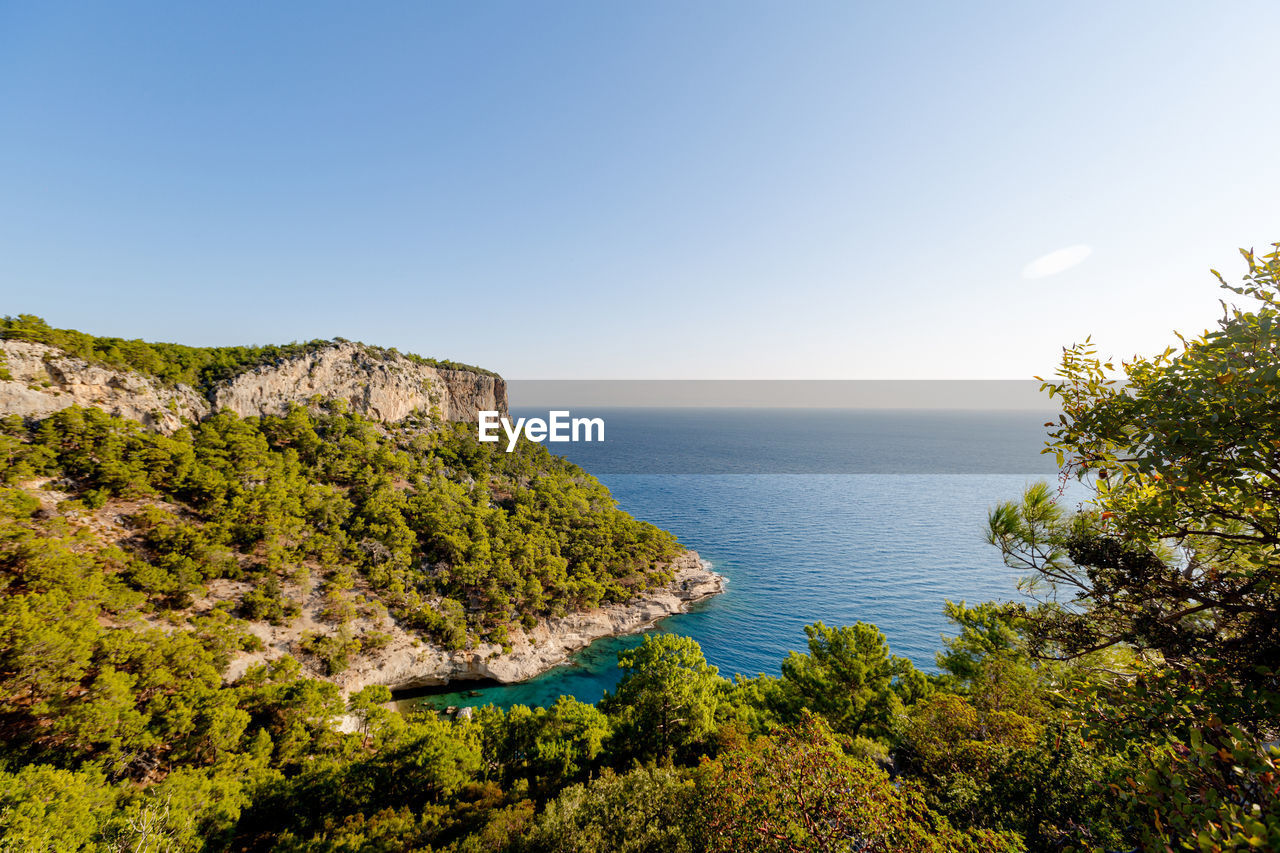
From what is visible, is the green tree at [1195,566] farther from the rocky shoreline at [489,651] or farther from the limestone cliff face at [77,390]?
the limestone cliff face at [77,390]

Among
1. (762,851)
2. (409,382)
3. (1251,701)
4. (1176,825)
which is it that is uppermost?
(409,382)

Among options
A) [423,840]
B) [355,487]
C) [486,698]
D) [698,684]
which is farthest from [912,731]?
[355,487]

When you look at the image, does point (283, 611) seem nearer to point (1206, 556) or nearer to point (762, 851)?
point (762, 851)

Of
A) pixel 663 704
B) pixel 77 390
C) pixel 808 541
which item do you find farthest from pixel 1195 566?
pixel 808 541

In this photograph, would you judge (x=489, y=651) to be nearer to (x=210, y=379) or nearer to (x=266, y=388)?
(x=266, y=388)

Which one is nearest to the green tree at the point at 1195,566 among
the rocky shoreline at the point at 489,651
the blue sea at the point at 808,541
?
the blue sea at the point at 808,541

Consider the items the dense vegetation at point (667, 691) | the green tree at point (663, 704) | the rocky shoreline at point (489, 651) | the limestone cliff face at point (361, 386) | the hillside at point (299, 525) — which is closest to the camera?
the dense vegetation at point (667, 691)

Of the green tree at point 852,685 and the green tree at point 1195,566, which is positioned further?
the green tree at point 852,685
